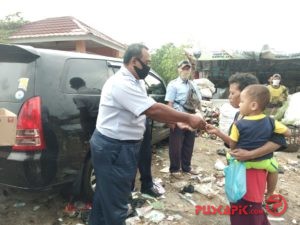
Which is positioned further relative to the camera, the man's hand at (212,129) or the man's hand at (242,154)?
the man's hand at (212,129)

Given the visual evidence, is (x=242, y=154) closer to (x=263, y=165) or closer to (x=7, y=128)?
(x=263, y=165)

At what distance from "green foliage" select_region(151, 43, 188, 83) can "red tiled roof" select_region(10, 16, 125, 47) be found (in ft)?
18.7

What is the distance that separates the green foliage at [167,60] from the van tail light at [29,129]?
15.0 m

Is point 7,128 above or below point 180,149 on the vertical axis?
above

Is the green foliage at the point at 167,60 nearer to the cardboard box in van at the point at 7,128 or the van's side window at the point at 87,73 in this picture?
the van's side window at the point at 87,73

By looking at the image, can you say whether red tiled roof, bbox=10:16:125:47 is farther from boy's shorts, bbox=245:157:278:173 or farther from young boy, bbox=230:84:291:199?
boy's shorts, bbox=245:157:278:173

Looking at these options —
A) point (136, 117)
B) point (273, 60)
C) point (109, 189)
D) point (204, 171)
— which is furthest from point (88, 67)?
point (273, 60)

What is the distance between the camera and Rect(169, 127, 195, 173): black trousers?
17.0ft

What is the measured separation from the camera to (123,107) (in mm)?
2656

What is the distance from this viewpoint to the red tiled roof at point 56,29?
1162 cm

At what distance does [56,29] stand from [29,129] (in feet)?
33.6

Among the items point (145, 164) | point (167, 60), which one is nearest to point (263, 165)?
point (145, 164)

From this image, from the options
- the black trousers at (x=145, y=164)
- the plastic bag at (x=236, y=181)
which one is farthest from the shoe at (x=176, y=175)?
the plastic bag at (x=236, y=181)

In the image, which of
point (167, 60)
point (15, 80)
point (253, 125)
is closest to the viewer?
point (253, 125)
